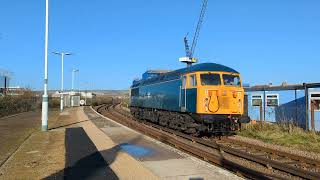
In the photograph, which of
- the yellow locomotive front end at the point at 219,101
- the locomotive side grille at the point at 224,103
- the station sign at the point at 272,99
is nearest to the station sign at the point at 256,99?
the station sign at the point at 272,99

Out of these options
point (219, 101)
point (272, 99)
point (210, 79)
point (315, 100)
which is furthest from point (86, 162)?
point (272, 99)

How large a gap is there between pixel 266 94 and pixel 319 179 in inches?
728

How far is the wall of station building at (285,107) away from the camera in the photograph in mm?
23016

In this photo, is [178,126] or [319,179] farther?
Result: [178,126]

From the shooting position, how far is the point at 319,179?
953 cm

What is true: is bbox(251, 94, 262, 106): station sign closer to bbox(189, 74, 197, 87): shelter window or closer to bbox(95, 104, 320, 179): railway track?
bbox(189, 74, 197, 87): shelter window

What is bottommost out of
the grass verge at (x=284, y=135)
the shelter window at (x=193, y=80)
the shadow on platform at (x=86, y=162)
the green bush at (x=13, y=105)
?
the shadow on platform at (x=86, y=162)

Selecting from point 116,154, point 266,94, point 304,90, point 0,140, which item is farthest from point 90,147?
point 266,94

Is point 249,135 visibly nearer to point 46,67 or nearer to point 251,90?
point 251,90

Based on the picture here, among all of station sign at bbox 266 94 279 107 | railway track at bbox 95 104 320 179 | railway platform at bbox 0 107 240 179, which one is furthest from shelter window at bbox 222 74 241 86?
station sign at bbox 266 94 279 107

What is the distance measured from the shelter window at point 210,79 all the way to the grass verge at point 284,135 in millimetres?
3228

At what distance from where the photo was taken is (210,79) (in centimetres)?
1873

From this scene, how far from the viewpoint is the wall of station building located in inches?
906

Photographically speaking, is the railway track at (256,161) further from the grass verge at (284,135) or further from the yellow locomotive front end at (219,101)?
the grass verge at (284,135)
